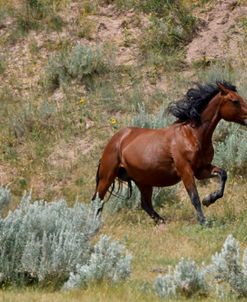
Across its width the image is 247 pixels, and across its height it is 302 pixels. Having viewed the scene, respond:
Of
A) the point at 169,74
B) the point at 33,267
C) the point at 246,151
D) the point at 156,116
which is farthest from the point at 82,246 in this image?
the point at 169,74

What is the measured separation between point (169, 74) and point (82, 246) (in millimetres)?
10263

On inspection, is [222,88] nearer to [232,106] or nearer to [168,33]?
[232,106]

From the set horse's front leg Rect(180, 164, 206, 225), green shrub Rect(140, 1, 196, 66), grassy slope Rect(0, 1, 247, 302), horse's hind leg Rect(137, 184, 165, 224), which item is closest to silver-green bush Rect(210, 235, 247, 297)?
grassy slope Rect(0, 1, 247, 302)

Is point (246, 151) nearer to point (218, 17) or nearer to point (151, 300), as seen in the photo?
point (218, 17)

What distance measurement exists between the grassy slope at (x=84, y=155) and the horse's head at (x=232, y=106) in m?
1.39

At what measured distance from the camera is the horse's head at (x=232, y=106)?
1184cm

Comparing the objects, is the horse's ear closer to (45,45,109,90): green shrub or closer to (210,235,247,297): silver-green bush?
(210,235,247,297): silver-green bush

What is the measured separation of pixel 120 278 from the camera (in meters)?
7.43

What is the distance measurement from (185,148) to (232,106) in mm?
945

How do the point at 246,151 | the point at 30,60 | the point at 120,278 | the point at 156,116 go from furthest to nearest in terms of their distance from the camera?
the point at 30,60, the point at 156,116, the point at 246,151, the point at 120,278

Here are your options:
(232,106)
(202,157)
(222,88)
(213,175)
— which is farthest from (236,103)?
(213,175)

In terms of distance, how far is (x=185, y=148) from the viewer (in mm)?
11789

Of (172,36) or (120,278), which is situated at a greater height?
(120,278)

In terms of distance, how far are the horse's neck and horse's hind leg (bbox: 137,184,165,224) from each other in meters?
1.46
